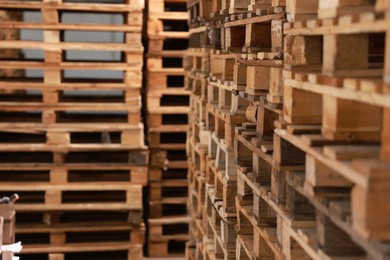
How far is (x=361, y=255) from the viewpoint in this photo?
117 inches

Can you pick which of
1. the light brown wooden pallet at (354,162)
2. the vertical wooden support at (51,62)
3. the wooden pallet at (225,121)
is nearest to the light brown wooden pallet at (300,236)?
the light brown wooden pallet at (354,162)

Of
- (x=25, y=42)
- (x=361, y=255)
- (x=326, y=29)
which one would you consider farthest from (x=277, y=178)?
(x=25, y=42)

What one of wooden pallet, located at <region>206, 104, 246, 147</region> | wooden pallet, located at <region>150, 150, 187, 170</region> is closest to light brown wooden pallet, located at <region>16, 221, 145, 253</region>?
wooden pallet, located at <region>150, 150, 187, 170</region>

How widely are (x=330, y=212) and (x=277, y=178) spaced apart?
876mm

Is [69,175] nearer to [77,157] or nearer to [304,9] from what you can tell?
[77,157]

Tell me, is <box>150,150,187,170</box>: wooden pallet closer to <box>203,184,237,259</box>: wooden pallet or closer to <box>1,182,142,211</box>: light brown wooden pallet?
<box>1,182,142,211</box>: light brown wooden pallet

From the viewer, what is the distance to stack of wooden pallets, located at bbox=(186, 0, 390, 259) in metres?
2.47

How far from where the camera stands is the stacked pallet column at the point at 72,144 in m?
7.52

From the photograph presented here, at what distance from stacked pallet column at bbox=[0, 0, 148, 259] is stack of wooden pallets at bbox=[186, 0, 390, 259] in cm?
231

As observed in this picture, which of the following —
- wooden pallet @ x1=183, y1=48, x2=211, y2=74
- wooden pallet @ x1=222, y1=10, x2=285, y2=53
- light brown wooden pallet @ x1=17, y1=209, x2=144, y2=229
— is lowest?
light brown wooden pallet @ x1=17, y1=209, x2=144, y2=229

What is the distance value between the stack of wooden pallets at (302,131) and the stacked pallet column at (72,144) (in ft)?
7.58

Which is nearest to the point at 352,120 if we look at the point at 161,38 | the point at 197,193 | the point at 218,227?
the point at 218,227

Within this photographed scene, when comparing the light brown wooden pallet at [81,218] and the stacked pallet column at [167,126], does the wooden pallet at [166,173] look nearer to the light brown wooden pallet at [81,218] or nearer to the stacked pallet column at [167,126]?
the stacked pallet column at [167,126]

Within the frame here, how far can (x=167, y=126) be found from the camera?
8.45 meters
